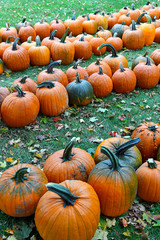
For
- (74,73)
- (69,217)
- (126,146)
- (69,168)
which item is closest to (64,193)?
(69,217)

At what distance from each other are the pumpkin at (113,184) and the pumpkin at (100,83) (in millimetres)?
3150

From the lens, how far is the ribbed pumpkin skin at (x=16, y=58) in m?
7.19

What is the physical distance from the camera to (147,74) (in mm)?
6504

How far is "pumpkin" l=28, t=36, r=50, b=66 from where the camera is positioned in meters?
7.69

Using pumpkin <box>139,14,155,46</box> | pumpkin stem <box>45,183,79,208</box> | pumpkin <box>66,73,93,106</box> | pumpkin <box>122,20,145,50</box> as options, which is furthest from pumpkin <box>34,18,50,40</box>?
pumpkin stem <box>45,183,79,208</box>

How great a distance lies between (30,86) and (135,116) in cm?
256

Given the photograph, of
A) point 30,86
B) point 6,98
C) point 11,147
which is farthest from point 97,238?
point 30,86

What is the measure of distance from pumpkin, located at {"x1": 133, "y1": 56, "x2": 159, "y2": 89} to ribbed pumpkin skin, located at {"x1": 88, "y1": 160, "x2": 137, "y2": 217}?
3856mm

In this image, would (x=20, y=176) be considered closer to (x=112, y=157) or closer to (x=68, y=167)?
(x=68, y=167)

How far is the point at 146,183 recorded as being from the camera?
358 centimetres

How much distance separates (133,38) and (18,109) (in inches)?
231

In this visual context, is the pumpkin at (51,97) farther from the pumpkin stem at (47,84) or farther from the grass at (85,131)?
the grass at (85,131)

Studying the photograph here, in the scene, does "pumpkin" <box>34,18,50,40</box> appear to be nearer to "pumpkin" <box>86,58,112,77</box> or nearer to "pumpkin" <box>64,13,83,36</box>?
"pumpkin" <box>64,13,83,36</box>

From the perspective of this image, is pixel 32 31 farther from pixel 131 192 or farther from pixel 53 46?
pixel 131 192
